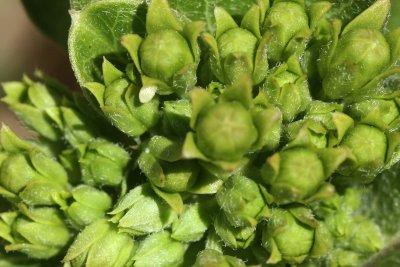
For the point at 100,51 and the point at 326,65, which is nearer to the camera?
the point at 326,65

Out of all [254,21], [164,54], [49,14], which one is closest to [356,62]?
[254,21]

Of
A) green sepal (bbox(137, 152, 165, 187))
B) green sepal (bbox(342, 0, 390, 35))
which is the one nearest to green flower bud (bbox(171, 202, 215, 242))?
green sepal (bbox(137, 152, 165, 187))

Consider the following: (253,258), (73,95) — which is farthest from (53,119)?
(253,258)

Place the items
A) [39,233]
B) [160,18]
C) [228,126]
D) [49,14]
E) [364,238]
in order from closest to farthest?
[228,126], [160,18], [39,233], [364,238], [49,14]

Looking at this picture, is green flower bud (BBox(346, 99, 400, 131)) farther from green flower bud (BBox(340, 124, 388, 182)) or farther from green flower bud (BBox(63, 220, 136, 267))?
green flower bud (BBox(63, 220, 136, 267))

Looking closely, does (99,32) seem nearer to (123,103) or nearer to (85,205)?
(123,103)

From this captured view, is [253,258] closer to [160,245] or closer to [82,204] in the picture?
[160,245]
